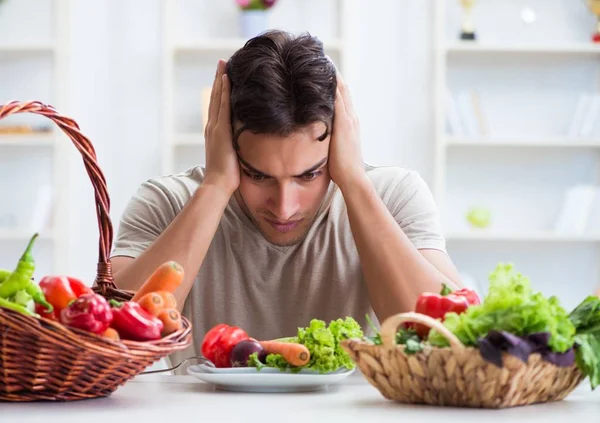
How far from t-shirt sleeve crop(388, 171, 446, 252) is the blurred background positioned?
82.5 inches

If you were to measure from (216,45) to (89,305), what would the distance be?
310 cm

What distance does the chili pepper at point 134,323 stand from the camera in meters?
1.20

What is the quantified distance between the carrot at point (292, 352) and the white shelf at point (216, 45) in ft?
9.38

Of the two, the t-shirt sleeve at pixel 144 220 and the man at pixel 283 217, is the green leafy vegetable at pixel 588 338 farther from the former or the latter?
the t-shirt sleeve at pixel 144 220

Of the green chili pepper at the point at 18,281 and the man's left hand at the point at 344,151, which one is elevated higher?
the man's left hand at the point at 344,151

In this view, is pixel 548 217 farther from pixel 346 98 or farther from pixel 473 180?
pixel 346 98

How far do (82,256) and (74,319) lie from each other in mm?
3251

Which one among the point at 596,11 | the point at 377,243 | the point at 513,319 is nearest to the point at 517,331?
the point at 513,319

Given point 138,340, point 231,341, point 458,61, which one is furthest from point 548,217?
point 138,340

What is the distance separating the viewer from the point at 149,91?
4.35 metres

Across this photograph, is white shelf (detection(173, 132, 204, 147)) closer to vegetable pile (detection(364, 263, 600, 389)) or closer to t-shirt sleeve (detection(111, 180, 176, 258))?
t-shirt sleeve (detection(111, 180, 176, 258))

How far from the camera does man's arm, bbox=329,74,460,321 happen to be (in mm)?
1897

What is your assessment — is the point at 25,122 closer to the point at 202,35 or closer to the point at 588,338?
the point at 202,35

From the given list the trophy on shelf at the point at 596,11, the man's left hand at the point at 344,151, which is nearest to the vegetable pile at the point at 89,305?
the man's left hand at the point at 344,151
